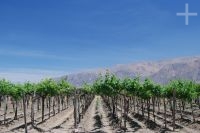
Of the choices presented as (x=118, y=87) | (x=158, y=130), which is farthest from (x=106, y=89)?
(x=158, y=130)

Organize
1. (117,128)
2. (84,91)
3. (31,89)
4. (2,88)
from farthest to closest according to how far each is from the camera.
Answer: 1. (84,91)
2. (31,89)
3. (2,88)
4. (117,128)

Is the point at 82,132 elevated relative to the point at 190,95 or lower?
lower

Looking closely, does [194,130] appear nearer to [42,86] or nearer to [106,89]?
[106,89]

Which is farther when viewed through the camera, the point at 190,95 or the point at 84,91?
the point at 84,91

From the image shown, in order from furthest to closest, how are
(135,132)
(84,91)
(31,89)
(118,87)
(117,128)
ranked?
(84,91), (31,89), (118,87), (117,128), (135,132)

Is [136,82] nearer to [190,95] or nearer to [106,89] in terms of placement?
[106,89]

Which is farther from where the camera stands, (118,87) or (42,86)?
(42,86)

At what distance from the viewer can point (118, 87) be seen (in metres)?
42.3

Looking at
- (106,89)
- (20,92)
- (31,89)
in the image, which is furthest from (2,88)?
(106,89)

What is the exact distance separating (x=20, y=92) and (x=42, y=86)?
3561mm

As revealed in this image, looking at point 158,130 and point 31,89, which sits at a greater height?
point 31,89

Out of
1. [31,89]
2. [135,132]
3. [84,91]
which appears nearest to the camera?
[135,132]

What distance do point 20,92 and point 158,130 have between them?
740 inches

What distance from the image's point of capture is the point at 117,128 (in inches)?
1544
